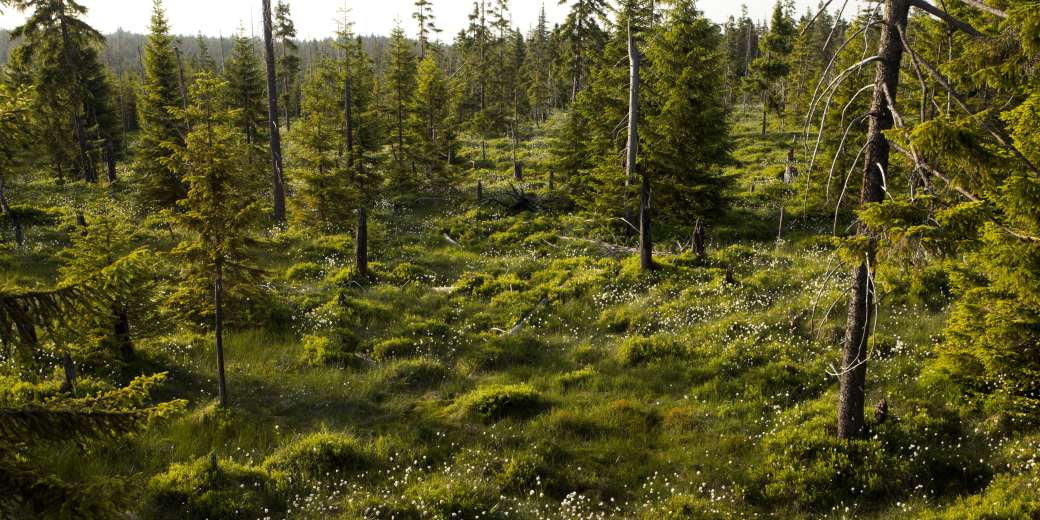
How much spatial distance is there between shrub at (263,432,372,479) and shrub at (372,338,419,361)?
15.6 ft

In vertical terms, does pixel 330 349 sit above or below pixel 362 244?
below

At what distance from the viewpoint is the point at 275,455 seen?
10625 millimetres

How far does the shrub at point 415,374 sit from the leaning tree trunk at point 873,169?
359 inches

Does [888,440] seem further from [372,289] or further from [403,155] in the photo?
[403,155]

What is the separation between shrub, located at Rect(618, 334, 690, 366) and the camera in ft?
46.7

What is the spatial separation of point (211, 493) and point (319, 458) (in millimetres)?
1859

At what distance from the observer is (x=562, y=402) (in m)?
12.8

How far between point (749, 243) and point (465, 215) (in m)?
14.6

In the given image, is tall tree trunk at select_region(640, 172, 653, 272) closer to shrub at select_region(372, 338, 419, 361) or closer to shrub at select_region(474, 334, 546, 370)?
shrub at select_region(474, 334, 546, 370)

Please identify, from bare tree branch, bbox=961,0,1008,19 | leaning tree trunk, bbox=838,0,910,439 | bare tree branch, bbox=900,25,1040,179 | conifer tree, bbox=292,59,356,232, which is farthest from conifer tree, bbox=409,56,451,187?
bare tree branch, bbox=961,0,1008,19

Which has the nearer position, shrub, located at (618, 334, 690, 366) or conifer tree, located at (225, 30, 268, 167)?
shrub, located at (618, 334, 690, 366)

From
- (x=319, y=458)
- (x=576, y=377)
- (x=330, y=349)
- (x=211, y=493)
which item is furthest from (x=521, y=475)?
(x=330, y=349)

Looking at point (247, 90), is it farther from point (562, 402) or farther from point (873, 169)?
point (873, 169)

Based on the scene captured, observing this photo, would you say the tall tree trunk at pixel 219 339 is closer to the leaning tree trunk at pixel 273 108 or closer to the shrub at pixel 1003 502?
the shrub at pixel 1003 502
